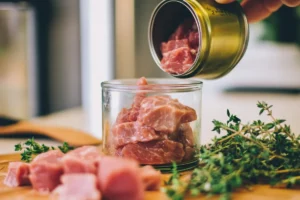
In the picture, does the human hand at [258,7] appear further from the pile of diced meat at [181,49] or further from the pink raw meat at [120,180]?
the pink raw meat at [120,180]

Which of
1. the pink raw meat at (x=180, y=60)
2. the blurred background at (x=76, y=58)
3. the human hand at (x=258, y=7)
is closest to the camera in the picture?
the pink raw meat at (x=180, y=60)

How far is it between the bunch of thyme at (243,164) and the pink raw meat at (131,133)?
0.17 metres

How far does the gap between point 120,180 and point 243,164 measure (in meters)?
0.36

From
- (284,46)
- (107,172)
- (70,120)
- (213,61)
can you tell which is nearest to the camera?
(107,172)

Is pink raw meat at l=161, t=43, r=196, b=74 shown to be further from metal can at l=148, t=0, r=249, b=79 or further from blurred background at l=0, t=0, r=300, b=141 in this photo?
blurred background at l=0, t=0, r=300, b=141

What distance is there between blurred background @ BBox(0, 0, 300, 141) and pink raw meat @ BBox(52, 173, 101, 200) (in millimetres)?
1546

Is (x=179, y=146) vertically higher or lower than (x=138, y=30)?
lower

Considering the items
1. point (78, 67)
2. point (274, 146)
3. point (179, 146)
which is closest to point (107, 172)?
point (179, 146)

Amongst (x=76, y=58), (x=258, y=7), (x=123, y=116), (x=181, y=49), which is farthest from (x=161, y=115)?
(x=76, y=58)

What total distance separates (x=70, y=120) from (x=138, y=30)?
4.83ft

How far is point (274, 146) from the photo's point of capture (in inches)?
59.2

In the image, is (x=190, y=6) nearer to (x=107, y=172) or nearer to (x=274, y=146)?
(x=274, y=146)

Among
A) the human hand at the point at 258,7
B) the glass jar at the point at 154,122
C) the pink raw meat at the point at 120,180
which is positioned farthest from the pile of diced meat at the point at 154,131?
the human hand at the point at 258,7

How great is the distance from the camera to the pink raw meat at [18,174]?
1434 millimetres
